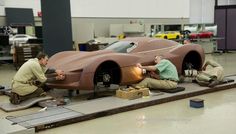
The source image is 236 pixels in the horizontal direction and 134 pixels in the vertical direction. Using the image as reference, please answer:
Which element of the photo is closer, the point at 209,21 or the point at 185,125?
the point at 185,125

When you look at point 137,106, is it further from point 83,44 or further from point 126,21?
point 126,21

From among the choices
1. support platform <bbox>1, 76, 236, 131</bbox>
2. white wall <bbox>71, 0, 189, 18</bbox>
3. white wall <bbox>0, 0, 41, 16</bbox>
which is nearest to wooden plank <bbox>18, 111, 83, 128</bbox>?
support platform <bbox>1, 76, 236, 131</bbox>

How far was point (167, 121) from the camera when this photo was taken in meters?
4.96

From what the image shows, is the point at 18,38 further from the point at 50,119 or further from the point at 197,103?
A: the point at 197,103

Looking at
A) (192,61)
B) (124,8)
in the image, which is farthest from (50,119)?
(124,8)

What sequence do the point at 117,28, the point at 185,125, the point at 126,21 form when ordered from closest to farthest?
1. the point at 185,125
2. the point at 117,28
3. the point at 126,21

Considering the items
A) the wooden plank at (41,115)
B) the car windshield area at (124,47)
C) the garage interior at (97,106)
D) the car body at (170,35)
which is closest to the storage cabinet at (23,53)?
the garage interior at (97,106)

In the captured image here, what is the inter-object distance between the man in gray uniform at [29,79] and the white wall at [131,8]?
29.1ft

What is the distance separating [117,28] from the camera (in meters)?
15.1

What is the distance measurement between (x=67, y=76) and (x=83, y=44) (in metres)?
6.21

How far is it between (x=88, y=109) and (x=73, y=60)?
1368 mm

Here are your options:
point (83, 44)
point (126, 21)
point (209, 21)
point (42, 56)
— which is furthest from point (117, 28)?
point (42, 56)

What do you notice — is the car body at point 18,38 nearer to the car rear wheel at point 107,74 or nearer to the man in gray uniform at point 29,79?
the man in gray uniform at point 29,79

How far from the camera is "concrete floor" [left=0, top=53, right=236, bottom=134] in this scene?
4547 millimetres
